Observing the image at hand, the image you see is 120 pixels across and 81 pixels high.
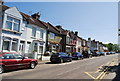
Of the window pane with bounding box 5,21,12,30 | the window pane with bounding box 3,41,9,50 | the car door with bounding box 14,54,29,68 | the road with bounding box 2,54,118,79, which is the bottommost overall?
the road with bounding box 2,54,118,79

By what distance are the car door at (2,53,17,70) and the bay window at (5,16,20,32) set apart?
24.8 feet

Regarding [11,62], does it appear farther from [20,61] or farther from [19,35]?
[19,35]

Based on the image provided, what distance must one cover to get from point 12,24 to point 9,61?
8.74m

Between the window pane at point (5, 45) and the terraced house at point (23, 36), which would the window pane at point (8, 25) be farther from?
the window pane at point (5, 45)

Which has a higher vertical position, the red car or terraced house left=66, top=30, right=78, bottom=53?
terraced house left=66, top=30, right=78, bottom=53

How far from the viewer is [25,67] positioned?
1124 centimetres

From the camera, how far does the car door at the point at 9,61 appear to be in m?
9.35

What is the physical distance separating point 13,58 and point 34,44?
36.2ft

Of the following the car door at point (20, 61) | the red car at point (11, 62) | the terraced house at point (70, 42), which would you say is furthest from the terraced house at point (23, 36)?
the terraced house at point (70, 42)

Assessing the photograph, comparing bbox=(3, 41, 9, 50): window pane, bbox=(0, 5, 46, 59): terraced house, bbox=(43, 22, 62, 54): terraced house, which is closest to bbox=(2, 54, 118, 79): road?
bbox=(3, 41, 9, 50): window pane

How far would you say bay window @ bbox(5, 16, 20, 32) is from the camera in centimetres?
1625

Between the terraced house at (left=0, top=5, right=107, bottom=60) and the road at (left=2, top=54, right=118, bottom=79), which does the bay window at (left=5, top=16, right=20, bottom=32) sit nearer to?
the terraced house at (left=0, top=5, right=107, bottom=60)

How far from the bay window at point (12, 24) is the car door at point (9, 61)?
297 inches

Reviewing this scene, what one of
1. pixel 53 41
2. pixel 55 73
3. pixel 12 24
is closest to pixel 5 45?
pixel 12 24
